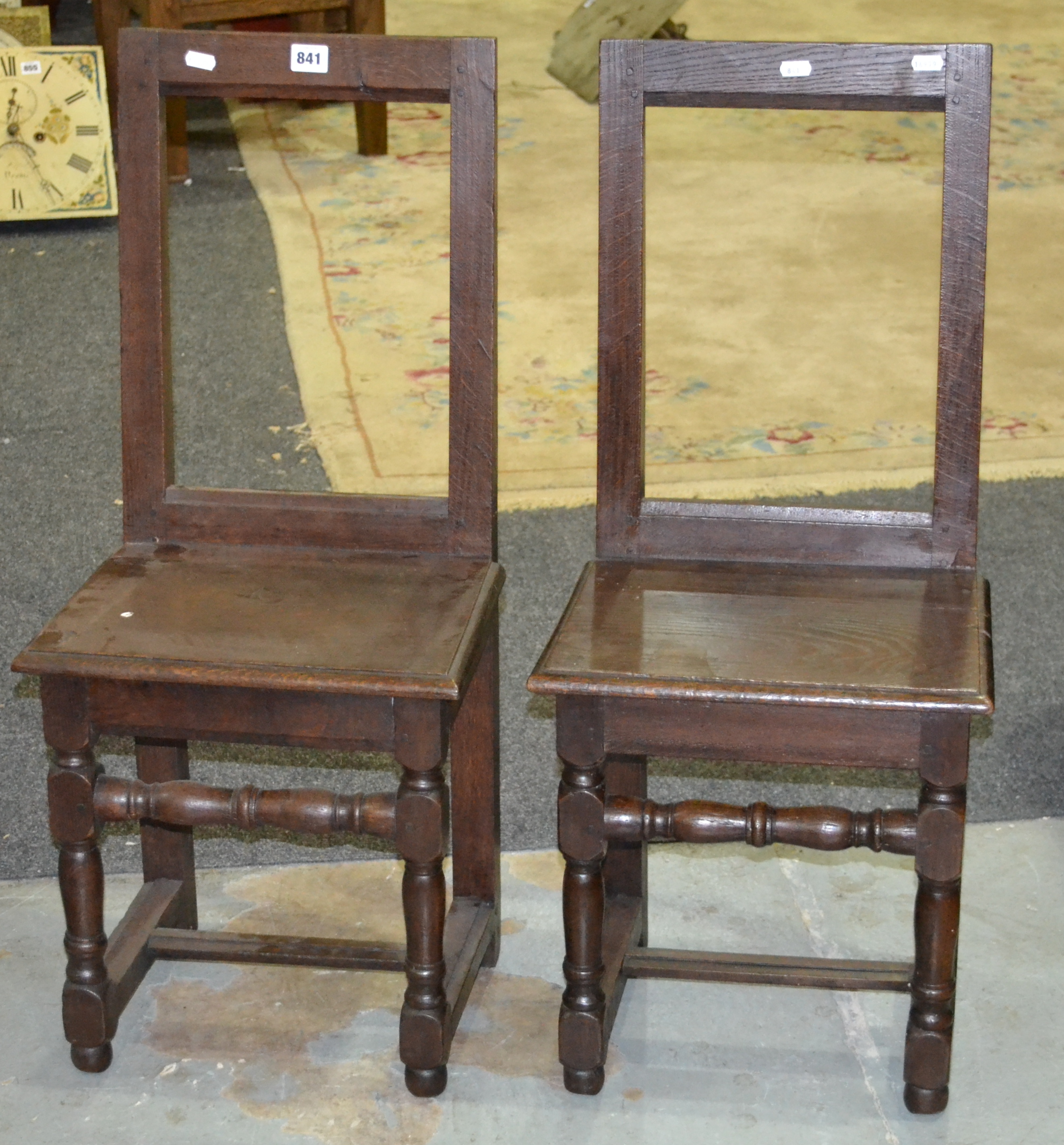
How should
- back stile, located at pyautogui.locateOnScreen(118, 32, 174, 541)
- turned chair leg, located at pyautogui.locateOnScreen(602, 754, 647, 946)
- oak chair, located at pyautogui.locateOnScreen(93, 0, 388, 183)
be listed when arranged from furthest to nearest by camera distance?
oak chair, located at pyautogui.locateOnScreen(93, 0, 388, 183) < turned chair leg, located at pyautogui.locateOnScreen(602, 754, 647, 946) < back stile, located at pyautogui.locateOnScreen(118, 32, 174, 541)

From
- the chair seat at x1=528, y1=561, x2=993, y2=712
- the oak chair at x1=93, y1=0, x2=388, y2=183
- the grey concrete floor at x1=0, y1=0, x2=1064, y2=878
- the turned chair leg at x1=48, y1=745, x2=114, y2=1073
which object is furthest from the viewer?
the oak chair at x1=93, y1=0, x2=388, y2=183

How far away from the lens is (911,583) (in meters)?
1.75

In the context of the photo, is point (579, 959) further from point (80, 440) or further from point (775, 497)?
point (80, 440)

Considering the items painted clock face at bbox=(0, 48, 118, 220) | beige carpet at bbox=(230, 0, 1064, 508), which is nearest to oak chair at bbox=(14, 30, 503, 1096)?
beige carpet at bbox=(230, 0, 1064, 508)

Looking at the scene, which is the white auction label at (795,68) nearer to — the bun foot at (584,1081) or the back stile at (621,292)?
the back stile at (621,292)

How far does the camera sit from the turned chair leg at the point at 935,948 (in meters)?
1.57

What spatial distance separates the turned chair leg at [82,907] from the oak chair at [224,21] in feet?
9.67

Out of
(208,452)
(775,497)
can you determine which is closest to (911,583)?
(775,497)

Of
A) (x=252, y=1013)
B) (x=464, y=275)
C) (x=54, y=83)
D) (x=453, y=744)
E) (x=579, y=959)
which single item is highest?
(x=54, y=83)

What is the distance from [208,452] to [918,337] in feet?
5.00

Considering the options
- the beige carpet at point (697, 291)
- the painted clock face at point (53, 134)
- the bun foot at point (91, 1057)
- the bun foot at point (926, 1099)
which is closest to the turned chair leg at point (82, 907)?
the bun foot at point (91, 1057)

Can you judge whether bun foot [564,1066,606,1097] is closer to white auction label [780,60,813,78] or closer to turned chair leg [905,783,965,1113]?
turned chair leg [905,783,965,1113]

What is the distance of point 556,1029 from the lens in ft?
6.06

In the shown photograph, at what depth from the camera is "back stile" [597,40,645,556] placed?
1.74 meters
